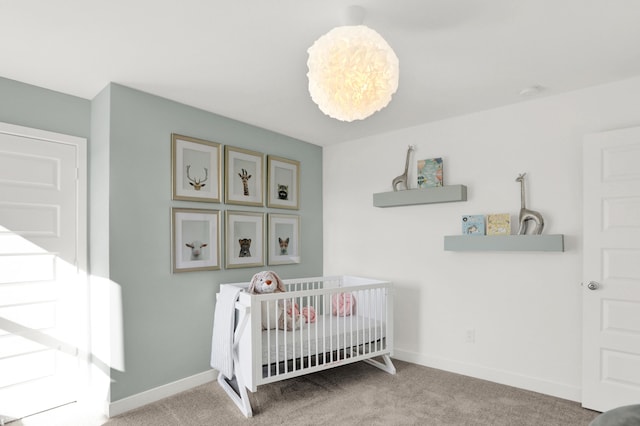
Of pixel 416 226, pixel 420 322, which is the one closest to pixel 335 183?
pixel 416 226

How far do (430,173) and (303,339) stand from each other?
5.96 feet

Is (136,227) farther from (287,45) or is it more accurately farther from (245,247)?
(287,45)

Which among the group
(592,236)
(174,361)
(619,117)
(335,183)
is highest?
(619,117)

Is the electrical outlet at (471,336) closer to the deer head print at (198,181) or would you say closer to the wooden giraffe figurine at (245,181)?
the wooden giraffe figurine at (245,181)

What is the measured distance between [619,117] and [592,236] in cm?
83

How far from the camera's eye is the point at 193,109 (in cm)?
306

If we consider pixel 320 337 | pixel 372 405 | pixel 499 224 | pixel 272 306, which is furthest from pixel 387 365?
pixel 499 224

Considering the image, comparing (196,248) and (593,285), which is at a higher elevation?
(196,248)

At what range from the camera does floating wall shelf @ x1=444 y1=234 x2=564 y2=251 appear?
2.69 meters

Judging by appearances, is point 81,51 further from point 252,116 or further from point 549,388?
point 549,388

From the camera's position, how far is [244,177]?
3422 mm

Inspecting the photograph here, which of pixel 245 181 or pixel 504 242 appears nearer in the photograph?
pixel 504 242

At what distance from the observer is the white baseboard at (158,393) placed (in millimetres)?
2500

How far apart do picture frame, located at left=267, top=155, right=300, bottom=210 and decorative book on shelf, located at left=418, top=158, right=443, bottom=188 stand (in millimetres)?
1270
